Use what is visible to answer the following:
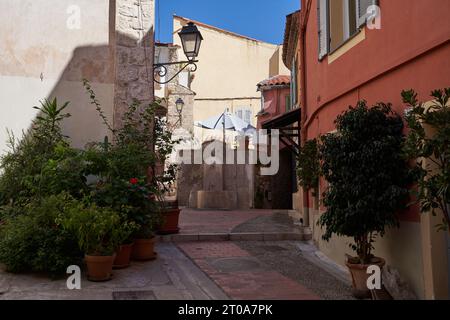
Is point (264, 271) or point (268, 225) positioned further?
point (268, 225)

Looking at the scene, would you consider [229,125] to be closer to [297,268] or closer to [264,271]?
[297,268]

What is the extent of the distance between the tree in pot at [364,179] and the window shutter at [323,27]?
2.71 meters

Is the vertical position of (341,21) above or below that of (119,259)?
above

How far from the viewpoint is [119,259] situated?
6.57m

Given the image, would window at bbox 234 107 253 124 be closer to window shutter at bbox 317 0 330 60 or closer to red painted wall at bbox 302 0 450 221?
window shutter at bbox 317 0 330 60

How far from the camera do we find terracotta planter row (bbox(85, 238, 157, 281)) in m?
5.71

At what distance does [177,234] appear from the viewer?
929cm

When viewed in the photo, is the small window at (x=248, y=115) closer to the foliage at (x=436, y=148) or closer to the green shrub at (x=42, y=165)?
the green shrub at (x=42, y=165)

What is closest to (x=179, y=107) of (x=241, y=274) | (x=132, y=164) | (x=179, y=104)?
(x=179, y=104)

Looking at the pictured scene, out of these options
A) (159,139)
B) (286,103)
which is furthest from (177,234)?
(286,103)

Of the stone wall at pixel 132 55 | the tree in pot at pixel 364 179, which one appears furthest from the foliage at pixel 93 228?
the stone wall at pixel 132 55

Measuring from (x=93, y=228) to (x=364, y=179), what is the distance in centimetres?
349

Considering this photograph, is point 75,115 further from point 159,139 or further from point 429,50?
point 429,50

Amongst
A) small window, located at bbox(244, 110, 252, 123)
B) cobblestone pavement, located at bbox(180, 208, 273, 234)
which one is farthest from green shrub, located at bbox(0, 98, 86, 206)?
small window, located at bbox(244, 110, 252, 123)
